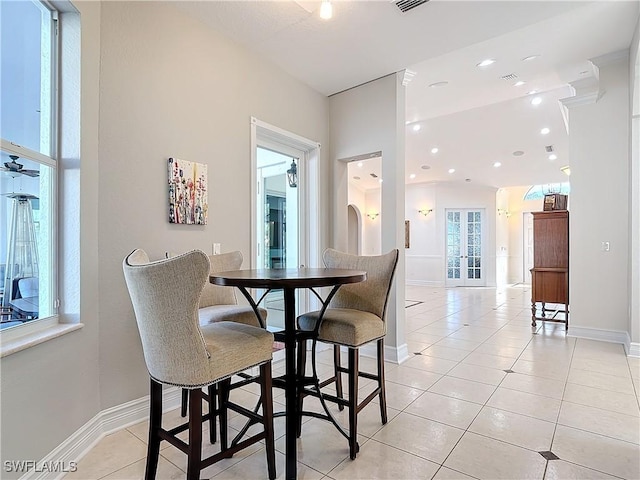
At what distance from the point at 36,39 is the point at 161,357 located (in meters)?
1.90

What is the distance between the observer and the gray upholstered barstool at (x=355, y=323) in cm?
196

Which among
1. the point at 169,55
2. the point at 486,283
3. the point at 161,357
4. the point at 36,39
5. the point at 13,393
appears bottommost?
the point at 486,283

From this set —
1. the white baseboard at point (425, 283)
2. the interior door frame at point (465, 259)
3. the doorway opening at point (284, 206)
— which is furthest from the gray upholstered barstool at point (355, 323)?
the interior door frame at point (465, 259)

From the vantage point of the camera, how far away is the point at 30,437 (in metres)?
1.60

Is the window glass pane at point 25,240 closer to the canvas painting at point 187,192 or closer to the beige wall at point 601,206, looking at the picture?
the canvas painting at point 187,192

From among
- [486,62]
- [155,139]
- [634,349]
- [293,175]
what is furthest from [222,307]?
[634,349]

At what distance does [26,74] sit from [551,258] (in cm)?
596

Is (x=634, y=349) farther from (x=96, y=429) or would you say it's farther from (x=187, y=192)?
(x=96, y=429)

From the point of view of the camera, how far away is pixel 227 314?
2.28 meters

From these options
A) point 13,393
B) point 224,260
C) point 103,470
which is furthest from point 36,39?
point 103,470

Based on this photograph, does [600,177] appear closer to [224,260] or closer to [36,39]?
[224,260]

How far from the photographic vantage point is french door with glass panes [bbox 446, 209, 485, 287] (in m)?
10.5

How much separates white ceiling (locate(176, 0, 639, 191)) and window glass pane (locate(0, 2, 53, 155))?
1060 mm

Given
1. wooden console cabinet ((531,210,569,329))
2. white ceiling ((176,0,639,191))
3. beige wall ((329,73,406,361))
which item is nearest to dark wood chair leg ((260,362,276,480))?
beige wall ((329,73,406,361))
